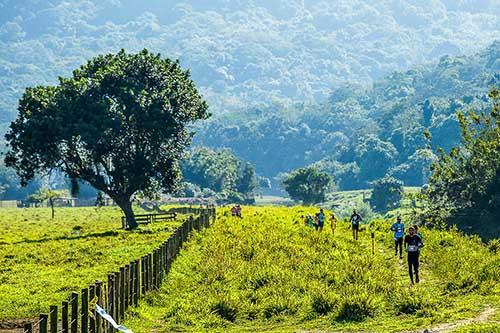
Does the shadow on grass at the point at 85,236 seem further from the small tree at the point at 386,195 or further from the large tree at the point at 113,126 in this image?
the small tree at the point at 386,195

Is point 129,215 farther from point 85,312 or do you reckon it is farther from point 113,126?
point 85,312

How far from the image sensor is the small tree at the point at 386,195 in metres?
175

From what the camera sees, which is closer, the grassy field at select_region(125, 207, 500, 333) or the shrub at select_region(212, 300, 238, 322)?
the grassy field at select_region(125, 207, 500, 333)

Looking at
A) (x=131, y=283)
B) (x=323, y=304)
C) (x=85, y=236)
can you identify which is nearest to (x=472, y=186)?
(x=85, y=236)

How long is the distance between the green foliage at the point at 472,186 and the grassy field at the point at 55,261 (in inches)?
818

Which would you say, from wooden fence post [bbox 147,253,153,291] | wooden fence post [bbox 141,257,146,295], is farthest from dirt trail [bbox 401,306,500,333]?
wooden fence post [bbox 147,253,153,291]

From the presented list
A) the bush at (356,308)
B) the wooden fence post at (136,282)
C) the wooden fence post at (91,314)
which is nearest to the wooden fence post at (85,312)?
the wooden fence post at (91,314)

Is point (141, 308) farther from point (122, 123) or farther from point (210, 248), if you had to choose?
point (122, 123)

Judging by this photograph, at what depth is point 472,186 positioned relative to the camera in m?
63.7

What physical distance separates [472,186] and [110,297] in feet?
152

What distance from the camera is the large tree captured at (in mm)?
62844

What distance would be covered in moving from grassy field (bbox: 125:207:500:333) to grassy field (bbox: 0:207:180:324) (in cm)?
351

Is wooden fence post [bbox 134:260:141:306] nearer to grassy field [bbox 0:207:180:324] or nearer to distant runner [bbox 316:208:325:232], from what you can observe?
grassy field [bbox 0:207:180:324]

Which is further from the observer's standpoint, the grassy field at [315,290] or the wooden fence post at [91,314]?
the grassy field at [315,290]
